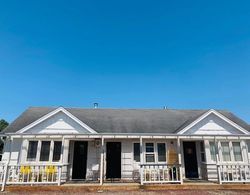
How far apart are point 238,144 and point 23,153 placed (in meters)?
13.5

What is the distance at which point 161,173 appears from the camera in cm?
1173

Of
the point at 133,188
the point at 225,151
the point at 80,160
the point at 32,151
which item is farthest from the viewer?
the point at 80,160

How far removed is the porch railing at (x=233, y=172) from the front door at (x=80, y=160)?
810 centimetres

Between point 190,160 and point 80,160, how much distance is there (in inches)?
291

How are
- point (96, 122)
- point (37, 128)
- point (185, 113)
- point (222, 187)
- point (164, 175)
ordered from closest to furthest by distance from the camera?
1. point (222, 187)
2. point (164, 175)
3. point (37, 128)
4. point (96, 122)
5. point (185, 113)

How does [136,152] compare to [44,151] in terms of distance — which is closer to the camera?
[44,151]

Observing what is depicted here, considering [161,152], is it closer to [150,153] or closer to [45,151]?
[150,153]

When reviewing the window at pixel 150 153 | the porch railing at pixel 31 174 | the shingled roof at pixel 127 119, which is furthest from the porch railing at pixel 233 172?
the porch railing at pixel 31 174

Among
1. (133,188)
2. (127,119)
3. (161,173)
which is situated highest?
(127,119)

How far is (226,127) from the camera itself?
43.6 ft

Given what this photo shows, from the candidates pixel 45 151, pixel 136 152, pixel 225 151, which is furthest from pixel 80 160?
pixel 225 151

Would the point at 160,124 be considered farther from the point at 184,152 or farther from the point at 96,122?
the point at 96,122

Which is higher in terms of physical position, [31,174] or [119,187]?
[31,174]

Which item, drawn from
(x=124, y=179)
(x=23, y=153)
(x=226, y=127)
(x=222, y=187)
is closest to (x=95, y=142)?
(x=124, y=179)
